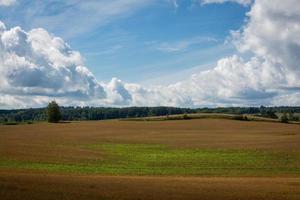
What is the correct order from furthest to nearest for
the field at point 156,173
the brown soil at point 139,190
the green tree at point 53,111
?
1. the green tree at point 53,111
2. the field at point 156,173
3. the brown soil at point 139,190

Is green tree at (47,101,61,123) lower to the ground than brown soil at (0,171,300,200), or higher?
higher

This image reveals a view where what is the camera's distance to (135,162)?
146 ft

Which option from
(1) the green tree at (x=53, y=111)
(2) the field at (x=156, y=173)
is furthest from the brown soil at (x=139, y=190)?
(1) the green tree at (x=53, y=111)

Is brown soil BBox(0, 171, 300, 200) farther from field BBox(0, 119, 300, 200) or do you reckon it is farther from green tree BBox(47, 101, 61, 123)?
green tree BBox(47, 101, 61, 123)

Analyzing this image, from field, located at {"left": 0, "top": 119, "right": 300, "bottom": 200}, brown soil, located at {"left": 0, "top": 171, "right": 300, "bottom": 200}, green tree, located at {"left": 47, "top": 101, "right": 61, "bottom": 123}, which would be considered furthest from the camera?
green tree, located at {"left": 47, "top": 101, "right": 61, "bottom": 123}

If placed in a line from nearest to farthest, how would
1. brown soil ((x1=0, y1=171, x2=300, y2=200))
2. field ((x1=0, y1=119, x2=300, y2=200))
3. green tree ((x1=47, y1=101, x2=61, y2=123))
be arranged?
brown soil ((x1=0, y1=171, x2=300, y2=200))
field ((x1=0, y1=119, x2=300, y2=200))
green tree ((x1=47, y1=101, x2=61, y2=123))

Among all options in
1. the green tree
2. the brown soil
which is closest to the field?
the brown soil

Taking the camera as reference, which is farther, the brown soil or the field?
the field

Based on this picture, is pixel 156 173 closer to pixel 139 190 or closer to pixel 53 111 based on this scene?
pixel 139 190

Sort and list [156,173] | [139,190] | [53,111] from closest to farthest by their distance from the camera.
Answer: [139,190], [156,173], [53,111]

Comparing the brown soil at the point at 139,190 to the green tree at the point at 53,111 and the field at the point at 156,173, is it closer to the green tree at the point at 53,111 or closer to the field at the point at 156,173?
the field at the point at 156,173

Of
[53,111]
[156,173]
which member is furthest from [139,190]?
[53,111]

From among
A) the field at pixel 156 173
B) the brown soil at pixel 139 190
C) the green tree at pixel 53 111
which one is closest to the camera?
the brown soil at pixel 139 190

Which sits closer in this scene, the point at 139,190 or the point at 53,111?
the point at 139,190
